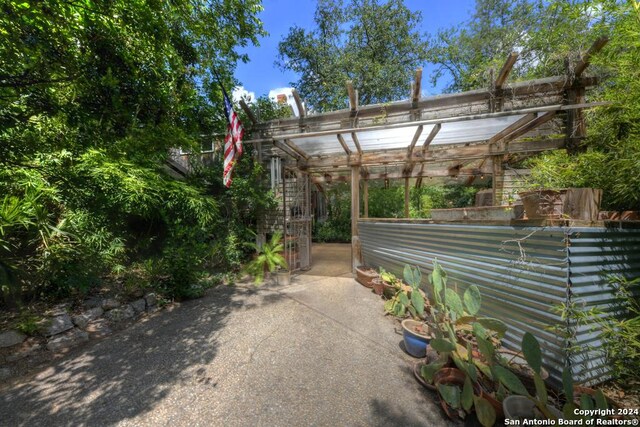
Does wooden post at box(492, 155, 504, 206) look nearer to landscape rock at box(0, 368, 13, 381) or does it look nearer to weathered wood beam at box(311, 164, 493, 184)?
weathered wood beam at box(311, 164, 493, 184)

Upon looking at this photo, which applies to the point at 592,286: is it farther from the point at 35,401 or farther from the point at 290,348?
the point at 35,401

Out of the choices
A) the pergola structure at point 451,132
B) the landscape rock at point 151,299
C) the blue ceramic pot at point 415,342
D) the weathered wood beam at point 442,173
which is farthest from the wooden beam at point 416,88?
the landscape rock at point 151,299

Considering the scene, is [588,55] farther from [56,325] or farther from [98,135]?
[56,325]

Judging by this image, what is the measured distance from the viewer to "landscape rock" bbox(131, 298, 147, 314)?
3.97m

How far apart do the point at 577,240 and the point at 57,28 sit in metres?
4.75

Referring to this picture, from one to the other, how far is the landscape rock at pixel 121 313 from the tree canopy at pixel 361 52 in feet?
32.1

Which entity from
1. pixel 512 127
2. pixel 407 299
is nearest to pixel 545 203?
pixel 407 299

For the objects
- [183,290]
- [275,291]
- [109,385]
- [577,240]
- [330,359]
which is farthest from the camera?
[275,291]

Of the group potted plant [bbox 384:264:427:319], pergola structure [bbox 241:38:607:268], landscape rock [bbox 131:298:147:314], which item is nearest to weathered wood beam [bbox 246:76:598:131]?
pergola structure [bbox 241:38:607:268]

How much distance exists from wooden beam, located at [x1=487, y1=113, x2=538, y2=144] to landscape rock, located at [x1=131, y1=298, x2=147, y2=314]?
7.01 meters

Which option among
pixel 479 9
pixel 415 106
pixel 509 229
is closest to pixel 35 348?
pixel 509 229

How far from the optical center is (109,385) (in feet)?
8.02

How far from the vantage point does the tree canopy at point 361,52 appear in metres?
10.4

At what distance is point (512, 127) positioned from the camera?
4293 mm
